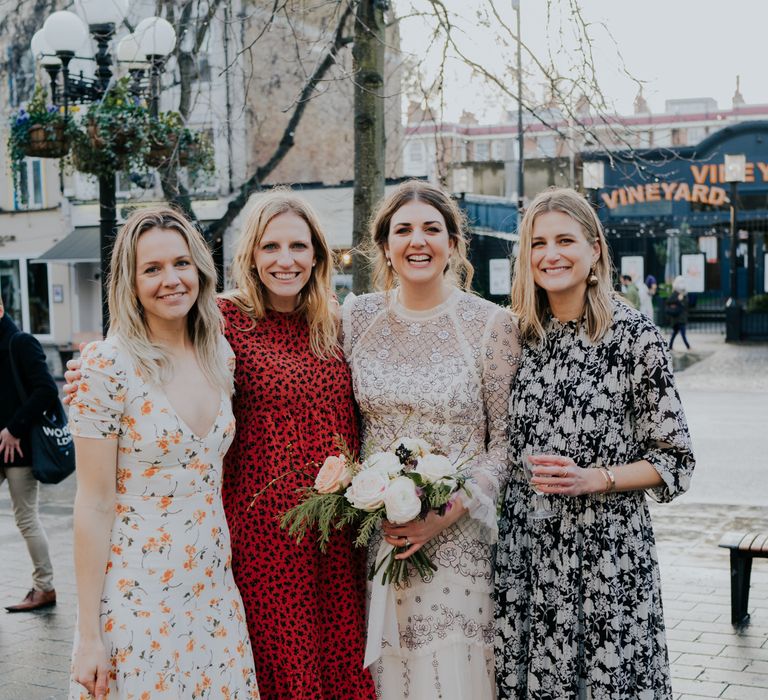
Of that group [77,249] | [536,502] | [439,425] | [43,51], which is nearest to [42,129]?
[43,51]

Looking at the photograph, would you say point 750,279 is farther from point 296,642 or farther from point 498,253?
point 296,642

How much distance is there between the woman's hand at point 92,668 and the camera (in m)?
2.71

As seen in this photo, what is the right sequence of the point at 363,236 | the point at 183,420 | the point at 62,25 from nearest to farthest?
1. the point at 183,420
2. the point at 363,236
3. the point at 62,25

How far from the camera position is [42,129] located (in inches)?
Result: 341

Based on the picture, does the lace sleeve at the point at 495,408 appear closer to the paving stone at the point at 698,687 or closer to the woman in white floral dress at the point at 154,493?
the woman in white floral dress at the point at 154,493

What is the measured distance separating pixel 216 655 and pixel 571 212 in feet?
5.96

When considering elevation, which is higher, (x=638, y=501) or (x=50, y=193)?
(x=50, y=193)

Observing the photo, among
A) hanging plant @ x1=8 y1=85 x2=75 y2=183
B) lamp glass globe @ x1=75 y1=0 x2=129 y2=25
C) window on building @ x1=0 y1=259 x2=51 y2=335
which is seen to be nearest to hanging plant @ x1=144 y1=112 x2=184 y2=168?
hanging plant @ x1=8 y1=85 x2=75 y2=183

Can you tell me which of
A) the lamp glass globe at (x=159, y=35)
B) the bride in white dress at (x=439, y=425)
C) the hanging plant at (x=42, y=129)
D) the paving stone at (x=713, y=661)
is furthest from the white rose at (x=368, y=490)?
the hanging plant at (x=42, y=129)

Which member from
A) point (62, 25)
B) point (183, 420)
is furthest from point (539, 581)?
point (62, 25)

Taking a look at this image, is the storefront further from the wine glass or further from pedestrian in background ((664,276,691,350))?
the wine glass

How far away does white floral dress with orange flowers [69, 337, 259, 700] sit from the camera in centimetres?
278

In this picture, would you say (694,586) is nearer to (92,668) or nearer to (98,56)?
(92,668)

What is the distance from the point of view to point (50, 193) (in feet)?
81.4
